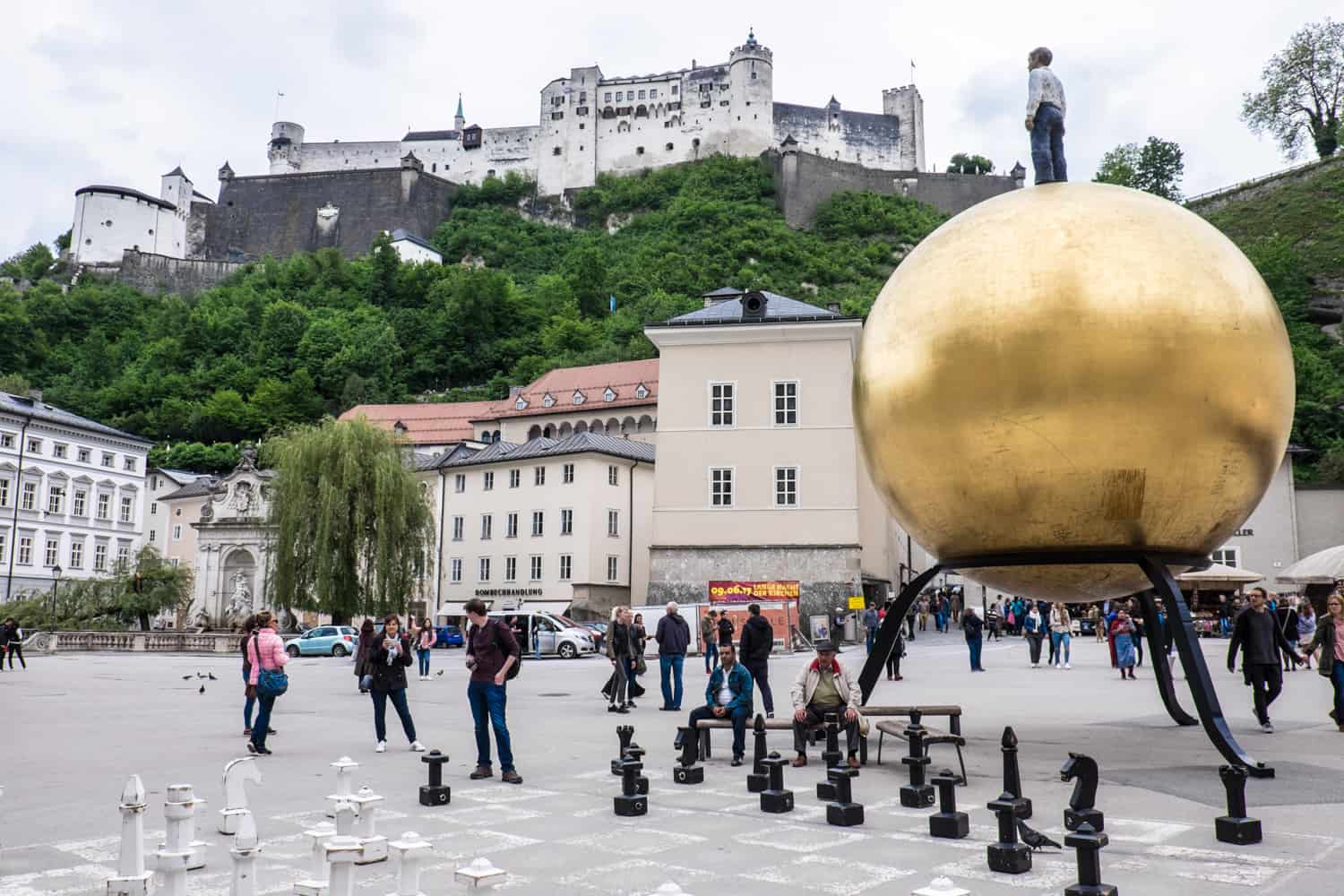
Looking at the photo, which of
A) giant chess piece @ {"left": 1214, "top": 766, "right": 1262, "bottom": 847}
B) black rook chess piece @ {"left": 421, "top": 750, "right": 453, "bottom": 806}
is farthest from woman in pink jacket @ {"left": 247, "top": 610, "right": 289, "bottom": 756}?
giant chess piece @ {"left": 1214, "top": 766, "right": 1262, "bottom": 847}

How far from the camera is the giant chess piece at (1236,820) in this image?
23.9ft

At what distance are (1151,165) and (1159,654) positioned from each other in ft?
346

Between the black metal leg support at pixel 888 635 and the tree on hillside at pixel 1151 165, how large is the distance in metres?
101

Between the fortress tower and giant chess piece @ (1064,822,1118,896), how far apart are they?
132 meters

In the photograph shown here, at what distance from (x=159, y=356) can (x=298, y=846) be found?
379 feet

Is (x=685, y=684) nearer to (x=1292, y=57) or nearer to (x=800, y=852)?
(x=800, y=852)

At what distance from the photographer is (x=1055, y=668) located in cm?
2628

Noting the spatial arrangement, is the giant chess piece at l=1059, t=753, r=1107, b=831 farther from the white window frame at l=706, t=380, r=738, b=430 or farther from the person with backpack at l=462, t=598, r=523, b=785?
the white window frame at l=706, t=380, r=738, b=430

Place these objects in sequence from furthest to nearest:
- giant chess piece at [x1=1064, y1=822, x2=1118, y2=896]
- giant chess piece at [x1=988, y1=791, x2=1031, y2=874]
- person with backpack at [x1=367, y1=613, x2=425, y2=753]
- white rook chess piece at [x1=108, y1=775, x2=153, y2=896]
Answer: person with backpack at [x1=367, y1=613, x2=425, y2=753]
giant chess piece at [x1=988, y1=791, x2=1031, y2=874]
white rook chess piece at [x1=108, y1=775, x2=153, y2=896]
giant chess piece at [x1=1064, y1=822, x2=1118, y2=896]

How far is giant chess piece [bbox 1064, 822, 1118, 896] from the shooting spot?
5516 mm

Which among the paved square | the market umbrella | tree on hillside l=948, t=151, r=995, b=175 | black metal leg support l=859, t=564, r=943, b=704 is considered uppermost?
tree on hillside l=948, t=151, r=995, b=175

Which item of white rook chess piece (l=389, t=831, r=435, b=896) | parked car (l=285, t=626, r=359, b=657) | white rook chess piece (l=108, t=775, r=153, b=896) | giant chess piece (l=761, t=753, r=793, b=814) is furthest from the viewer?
parked car (l=285, t=626, r=359, b=657)

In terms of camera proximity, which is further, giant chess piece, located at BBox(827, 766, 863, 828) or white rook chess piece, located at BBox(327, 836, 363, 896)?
giant chess piece, located at BBox(827, 766, 863, 828)

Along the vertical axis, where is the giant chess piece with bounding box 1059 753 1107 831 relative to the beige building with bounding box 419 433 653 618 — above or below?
below
